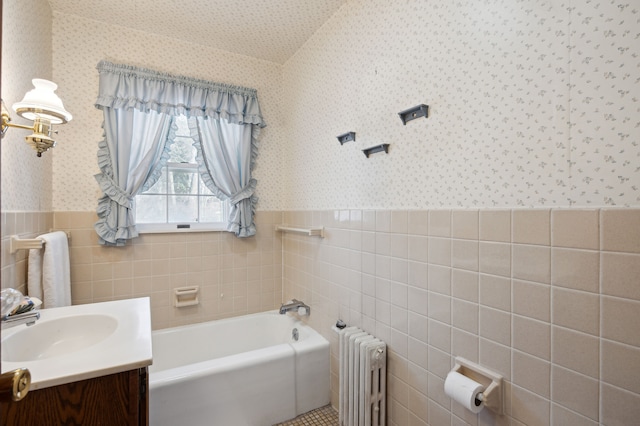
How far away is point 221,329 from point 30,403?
164 centimetres

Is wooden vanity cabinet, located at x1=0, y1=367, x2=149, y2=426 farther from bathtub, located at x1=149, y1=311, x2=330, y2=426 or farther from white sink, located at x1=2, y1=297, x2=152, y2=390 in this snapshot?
bathtub, located at x1=149, y1=311, x2=330, y2=426

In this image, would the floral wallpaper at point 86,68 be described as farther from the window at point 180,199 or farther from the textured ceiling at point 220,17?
the window at point 180,199

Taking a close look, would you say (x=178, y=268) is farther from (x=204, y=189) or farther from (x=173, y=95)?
(x=173, y=95)

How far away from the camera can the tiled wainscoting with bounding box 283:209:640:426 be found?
33.9 inches

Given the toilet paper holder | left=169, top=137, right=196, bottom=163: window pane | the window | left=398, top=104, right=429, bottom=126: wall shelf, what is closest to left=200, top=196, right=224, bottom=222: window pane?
the window

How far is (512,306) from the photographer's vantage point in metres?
1.08

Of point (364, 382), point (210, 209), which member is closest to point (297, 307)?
point (364, 382)

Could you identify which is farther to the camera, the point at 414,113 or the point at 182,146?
the point at 182,146

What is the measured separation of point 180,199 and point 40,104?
1.25m

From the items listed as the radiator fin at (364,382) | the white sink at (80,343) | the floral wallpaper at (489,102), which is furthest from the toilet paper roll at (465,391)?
the white sink at (80,343)

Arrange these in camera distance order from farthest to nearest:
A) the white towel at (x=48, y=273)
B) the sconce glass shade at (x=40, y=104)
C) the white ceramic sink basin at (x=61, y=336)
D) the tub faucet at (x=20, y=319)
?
1. the white towel at (x=48, y=273)
2. the sconce glass shade at (x=40, y=104)
3. the white ceramic sink basin at (x=61, y=336)
4. the tub faucet at (x=20, y=319)

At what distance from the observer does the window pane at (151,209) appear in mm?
2398

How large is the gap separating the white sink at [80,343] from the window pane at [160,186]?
105cm

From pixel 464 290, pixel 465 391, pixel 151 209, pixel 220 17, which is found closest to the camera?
pixel 465 391
